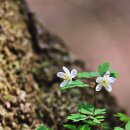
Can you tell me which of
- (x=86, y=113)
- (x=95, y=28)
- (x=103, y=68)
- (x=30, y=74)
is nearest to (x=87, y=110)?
(x=86, y=113)

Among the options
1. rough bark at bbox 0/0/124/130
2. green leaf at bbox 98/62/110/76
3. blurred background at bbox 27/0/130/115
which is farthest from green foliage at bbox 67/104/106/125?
blurred background at bbox 27/0/130/115

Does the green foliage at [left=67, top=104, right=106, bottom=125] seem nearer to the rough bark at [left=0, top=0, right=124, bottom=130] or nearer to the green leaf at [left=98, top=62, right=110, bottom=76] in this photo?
the green leaf at [left=98, top=62, right=110, bottom=76]

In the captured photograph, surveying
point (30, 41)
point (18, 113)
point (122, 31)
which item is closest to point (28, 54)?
point (30, 41)

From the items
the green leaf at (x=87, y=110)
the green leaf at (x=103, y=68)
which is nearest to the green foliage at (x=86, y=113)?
the green leaf at (x=87, y=110)

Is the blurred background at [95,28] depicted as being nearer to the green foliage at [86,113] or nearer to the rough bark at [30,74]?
the rough bark at [30,74]

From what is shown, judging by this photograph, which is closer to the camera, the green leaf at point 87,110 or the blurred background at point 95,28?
the green leaf at point 87,110

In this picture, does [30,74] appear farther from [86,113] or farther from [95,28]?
[95,28]
